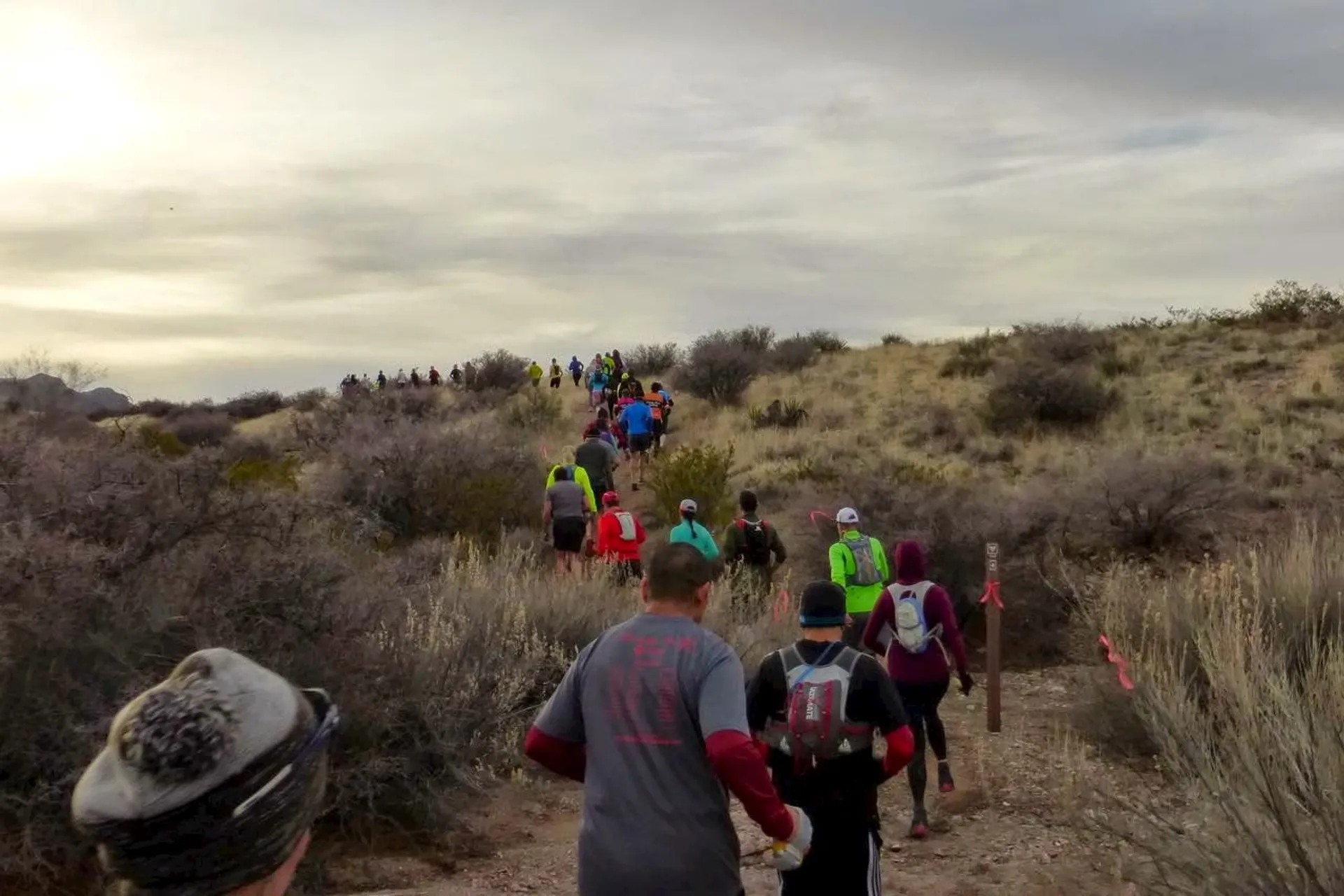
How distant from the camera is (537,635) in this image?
32.1 ft

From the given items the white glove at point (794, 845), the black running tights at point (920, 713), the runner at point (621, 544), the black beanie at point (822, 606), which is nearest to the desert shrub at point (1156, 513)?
the runner at point (621, 544)

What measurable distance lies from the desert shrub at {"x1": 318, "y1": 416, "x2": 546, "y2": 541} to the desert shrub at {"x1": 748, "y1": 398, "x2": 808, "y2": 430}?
13.7 meters

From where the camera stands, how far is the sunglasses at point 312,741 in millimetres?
1654

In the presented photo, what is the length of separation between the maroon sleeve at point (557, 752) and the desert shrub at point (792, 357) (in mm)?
36934

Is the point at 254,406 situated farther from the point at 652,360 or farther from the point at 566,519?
the point at 566,519

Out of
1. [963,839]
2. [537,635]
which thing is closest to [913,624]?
[963,839]

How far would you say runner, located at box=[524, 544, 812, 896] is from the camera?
386 cm

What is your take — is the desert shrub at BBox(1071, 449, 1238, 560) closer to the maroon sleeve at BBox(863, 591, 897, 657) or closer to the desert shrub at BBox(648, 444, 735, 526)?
the desert shrub at BBox(648, 444, 735, 526)

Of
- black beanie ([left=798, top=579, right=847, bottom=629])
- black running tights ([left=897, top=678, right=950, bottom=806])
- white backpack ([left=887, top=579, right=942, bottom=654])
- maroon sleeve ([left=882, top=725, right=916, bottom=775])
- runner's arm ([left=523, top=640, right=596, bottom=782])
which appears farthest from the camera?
black running tights ([left=897, top=678, right=950, bottom=806])

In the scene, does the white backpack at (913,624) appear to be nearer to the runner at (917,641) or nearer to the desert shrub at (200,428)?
the runner at (917,641)

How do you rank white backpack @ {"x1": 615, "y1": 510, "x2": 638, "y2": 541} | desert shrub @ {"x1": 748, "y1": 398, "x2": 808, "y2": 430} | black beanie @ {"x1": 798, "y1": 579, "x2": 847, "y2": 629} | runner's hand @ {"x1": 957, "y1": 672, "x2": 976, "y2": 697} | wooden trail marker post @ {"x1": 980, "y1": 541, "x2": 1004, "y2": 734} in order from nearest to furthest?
black beanie @ {"x1": 798, "y1": 579, "x2": 847, "y2": 629}, runner's hand @ {"x1": 957, "y1": 672, "x2": 976, "y2": 697}, wooden trail marker post @ {"x1": 980, "y1": 541, "x2": 1004, "y2": 734}, white backpack @ {"x1": 615, "y1": 510, "x2": 638, "y2": 541}, desert shrub @ {"x1": 748, "y1": 398, "x2": 808, "y2": 430}

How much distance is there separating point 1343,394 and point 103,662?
87.8 ft

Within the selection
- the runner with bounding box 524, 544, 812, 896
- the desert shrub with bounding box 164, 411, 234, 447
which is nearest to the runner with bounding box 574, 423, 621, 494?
the runner with bounding box 524, 544, 812, 896

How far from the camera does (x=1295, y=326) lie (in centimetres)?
3459
